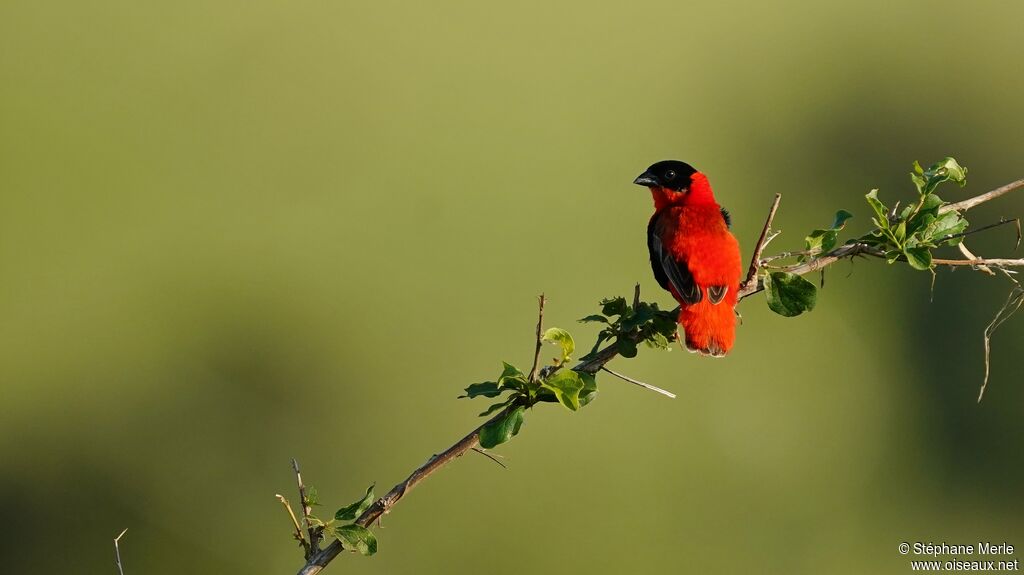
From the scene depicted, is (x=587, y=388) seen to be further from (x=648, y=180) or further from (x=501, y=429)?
(x=648, y=180)

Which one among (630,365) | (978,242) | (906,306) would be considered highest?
(978,242)

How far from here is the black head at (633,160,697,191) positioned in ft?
8.32

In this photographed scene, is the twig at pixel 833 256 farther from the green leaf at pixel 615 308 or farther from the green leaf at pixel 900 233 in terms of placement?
the green leaf at pixel 615 308

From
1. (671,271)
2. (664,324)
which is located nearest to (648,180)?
(671,271)

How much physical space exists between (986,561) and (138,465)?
3.09 metres

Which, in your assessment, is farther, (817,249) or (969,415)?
(969,415)

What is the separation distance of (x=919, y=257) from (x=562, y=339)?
597mm

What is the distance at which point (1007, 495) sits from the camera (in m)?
4.44

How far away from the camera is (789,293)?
1630 mm

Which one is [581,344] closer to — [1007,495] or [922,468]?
[922,468]

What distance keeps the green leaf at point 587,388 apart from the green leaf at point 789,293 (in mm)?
366

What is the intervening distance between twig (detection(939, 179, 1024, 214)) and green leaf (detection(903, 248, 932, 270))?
0.24ft

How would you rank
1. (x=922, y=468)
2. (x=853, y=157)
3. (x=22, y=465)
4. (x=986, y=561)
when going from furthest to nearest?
(x=853, y=157) < (x=922, y=468) < (x=22, y=465) < (x=986, y=561)

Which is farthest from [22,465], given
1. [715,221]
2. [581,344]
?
[715,221]
